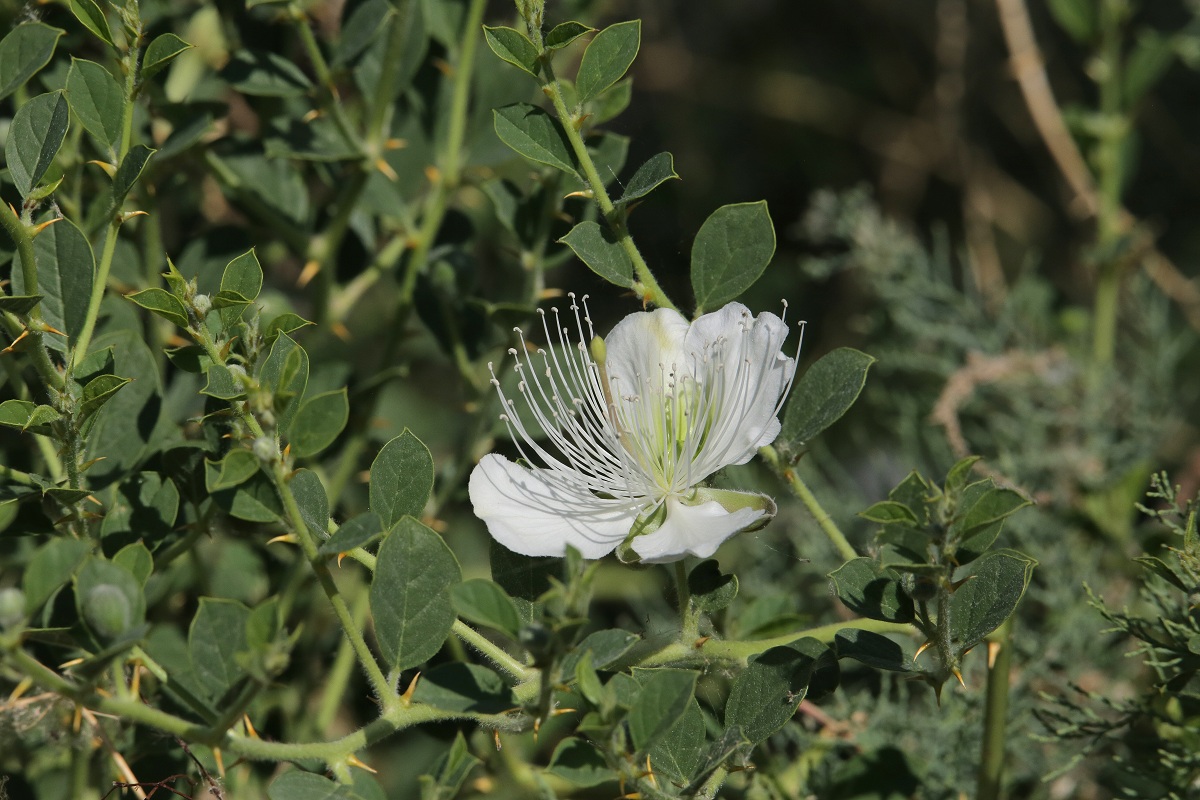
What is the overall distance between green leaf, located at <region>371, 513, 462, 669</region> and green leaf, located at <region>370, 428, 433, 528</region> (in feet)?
0.16

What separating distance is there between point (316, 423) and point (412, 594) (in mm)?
158

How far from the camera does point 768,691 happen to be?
0.96 metres

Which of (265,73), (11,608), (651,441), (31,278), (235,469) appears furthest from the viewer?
(265,73)

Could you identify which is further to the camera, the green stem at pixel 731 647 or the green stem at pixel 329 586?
the green stem at pixel 731 647

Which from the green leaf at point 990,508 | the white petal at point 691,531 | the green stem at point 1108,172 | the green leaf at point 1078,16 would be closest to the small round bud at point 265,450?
the white petal at point 691,531

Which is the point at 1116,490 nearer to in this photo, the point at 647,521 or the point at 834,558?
the point at 834,558

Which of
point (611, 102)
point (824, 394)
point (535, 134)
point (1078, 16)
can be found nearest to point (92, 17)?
point (535, 134)

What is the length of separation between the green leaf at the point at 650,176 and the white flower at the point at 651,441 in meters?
0.12

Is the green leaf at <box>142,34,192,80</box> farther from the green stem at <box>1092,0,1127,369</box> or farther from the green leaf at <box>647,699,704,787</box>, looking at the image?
the green stem at <box>1092,0,1127,369</box>

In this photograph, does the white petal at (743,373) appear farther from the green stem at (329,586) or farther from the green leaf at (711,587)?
the green stem at (329,586)

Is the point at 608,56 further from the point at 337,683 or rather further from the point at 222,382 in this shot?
the point at 337,683

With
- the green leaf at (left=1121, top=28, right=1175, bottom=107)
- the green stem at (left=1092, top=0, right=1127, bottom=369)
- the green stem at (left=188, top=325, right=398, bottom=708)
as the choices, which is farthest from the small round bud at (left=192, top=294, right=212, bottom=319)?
the green leaf at (left=1121, top=28, right=1175, bottom=107)

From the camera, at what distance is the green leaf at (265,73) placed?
127 centimetres

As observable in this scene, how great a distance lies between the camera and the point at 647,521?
3.32 feet
